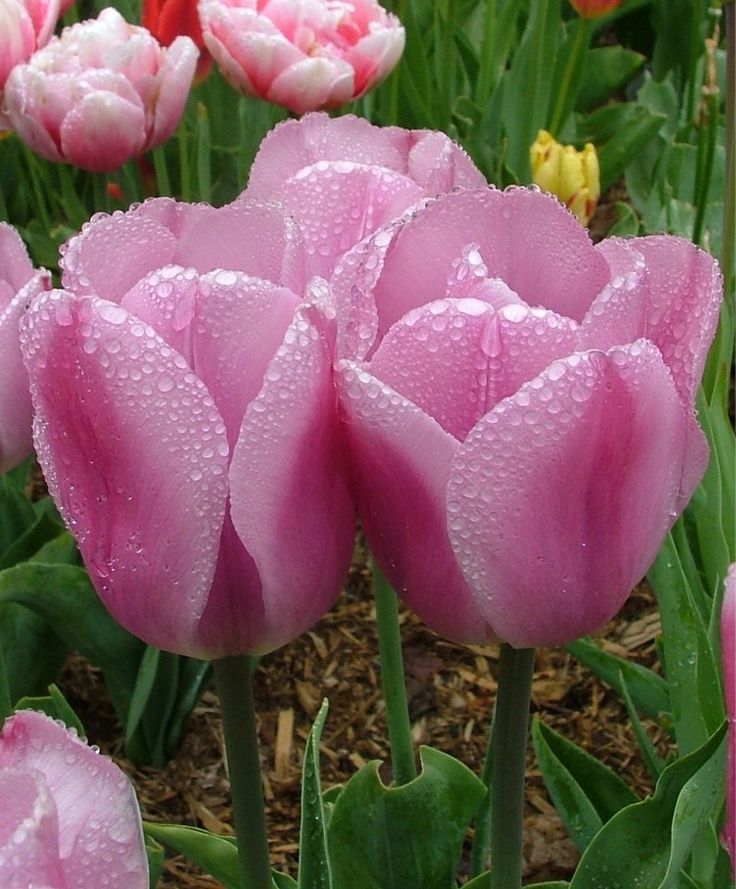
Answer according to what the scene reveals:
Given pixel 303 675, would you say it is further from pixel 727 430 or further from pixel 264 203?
pixel 264 203

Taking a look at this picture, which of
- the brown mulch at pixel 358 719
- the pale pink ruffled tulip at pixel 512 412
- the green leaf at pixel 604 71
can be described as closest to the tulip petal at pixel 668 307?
the pale pink ruffled tulip at pixel 512 412

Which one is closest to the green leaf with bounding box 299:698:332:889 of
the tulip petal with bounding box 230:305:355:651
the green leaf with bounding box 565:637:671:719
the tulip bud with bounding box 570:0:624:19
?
the tulip petal with bounding box 230:305:355:651

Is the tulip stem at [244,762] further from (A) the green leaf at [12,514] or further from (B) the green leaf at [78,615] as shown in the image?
(A) the green leaf at [12,514]

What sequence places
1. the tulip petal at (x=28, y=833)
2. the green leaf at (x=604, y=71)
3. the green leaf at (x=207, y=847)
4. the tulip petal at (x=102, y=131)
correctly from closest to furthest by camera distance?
1. the tulip petal at (x=28, y=833)
2. the green leaf at (x=207, y=847)
3. the tulip petal at (x=102, y=131)
4. the green leaf at (x=604, y=71)

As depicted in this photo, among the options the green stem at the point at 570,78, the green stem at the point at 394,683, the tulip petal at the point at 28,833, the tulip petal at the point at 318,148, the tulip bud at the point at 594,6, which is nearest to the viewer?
the tulip petal at the point at 28,833

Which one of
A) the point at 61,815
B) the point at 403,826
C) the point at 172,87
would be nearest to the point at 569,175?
the point at 172,87

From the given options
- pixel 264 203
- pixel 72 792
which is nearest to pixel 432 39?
pixel 264 203

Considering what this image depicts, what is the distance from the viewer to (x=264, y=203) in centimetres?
46

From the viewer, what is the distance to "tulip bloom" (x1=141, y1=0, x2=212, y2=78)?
1.43 meters

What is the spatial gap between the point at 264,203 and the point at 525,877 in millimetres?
869

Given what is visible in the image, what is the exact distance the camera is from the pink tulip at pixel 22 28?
4.07ft

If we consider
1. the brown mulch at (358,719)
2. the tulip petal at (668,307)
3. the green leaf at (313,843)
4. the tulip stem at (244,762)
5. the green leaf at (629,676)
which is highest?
the tulip petal at (668,307)

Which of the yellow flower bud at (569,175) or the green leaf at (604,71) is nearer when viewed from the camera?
the yellow flower bud at (569,175)

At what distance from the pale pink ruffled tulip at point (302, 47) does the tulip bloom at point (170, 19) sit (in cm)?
8
